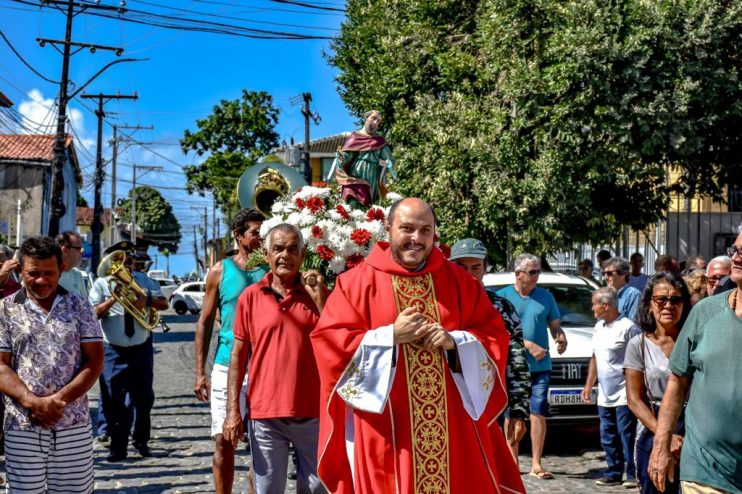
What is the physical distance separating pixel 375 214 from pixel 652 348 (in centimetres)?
204

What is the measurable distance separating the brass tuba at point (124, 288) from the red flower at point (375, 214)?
371cm

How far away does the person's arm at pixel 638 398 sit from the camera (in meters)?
5.52

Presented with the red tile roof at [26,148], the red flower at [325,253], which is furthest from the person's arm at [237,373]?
the red tile roof at [26,148]

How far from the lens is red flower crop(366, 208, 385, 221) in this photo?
6.80m

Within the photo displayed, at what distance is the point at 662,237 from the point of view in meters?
25.3

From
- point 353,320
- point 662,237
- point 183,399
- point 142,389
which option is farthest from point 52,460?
point 662,237

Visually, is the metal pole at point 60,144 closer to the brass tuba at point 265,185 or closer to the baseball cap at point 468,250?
the brass tuba at point 265,185

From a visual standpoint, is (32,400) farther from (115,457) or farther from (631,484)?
(631,484)

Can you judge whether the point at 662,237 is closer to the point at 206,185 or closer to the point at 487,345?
the point at 487,345

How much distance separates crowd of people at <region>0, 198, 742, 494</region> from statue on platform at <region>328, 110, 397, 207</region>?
190 cm

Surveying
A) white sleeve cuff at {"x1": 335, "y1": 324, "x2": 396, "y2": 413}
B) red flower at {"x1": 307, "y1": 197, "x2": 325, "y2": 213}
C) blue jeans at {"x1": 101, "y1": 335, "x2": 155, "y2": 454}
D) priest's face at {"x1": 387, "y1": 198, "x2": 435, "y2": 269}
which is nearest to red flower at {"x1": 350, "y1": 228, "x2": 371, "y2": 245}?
red flower at {"x1": 307, "y1": 197, "x2": 325, "y2": 213}

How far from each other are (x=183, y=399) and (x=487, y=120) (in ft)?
25.0

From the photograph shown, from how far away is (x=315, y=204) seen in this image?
6.79 meters

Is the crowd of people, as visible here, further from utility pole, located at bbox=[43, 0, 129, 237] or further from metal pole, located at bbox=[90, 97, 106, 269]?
metal pole, located at bbox=[90, 97, 106, 269]
